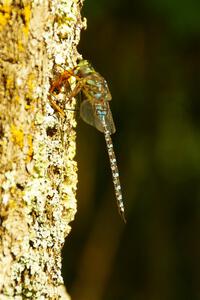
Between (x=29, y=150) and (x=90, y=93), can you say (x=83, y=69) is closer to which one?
(x=90, y=93)

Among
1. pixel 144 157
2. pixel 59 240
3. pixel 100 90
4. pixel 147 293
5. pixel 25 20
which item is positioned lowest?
pixel 147 293

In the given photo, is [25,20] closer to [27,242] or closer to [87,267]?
[27,242]

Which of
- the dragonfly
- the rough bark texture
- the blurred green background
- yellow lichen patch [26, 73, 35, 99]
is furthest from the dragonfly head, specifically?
the blurred green background

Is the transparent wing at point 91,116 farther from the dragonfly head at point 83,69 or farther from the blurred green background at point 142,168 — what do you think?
the blurred green background at point 142,168

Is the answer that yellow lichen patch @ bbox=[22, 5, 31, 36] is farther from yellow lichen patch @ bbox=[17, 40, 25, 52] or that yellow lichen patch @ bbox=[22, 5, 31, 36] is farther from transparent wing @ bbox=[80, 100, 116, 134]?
transparent wing @ bbox=[80, 100, 116, 134]

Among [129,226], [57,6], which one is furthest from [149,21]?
[57,6]

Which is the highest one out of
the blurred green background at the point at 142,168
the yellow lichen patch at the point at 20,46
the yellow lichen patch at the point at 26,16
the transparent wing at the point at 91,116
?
the yellow lichen patch at the point at 26,16

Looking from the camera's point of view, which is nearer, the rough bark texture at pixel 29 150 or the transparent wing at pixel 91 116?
the rough bark texture at pixel 29 150

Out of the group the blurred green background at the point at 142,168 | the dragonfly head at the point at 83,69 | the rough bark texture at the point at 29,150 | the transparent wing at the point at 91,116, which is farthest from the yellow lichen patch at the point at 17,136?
the blurred green background at the point at 142,168
